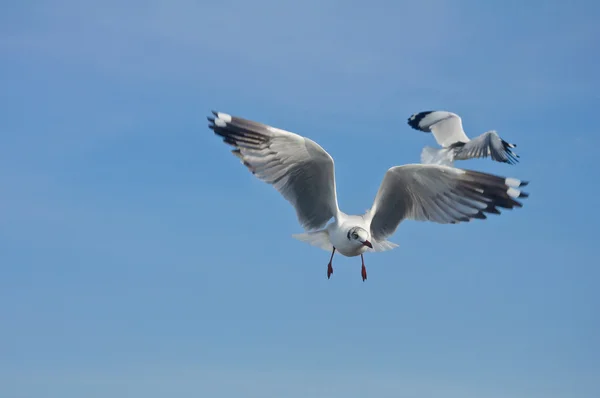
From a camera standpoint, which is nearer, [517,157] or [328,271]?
[328,271]

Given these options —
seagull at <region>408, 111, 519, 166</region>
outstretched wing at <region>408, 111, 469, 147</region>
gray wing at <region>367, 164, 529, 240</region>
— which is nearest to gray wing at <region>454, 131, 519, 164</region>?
seagull at <region>408, 111, 519, 166</region>

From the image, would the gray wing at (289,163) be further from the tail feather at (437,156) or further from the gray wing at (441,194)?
the tail feather at (437,156)

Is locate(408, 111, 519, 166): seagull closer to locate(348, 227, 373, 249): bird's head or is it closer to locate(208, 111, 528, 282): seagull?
locate(208, 111, 528, 282): seagull

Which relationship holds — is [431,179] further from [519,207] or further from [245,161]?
[245,161]

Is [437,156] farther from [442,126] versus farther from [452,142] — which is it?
[442,126]

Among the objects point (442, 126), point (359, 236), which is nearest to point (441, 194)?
point (359, 236)

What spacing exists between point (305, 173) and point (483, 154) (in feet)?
19.7

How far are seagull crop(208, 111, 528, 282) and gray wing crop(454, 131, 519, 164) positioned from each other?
502 centimetres

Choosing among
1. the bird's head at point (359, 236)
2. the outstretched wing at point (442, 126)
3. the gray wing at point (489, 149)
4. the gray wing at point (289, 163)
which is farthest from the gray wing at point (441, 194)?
the outstretched wing at point (442, 126)

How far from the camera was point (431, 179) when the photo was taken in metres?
11.0

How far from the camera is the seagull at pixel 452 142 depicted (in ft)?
53.5

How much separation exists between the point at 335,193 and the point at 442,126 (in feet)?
31.3

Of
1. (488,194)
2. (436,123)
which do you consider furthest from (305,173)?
(436,123)

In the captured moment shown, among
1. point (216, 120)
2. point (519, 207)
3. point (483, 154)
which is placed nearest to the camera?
point (519, 207)
